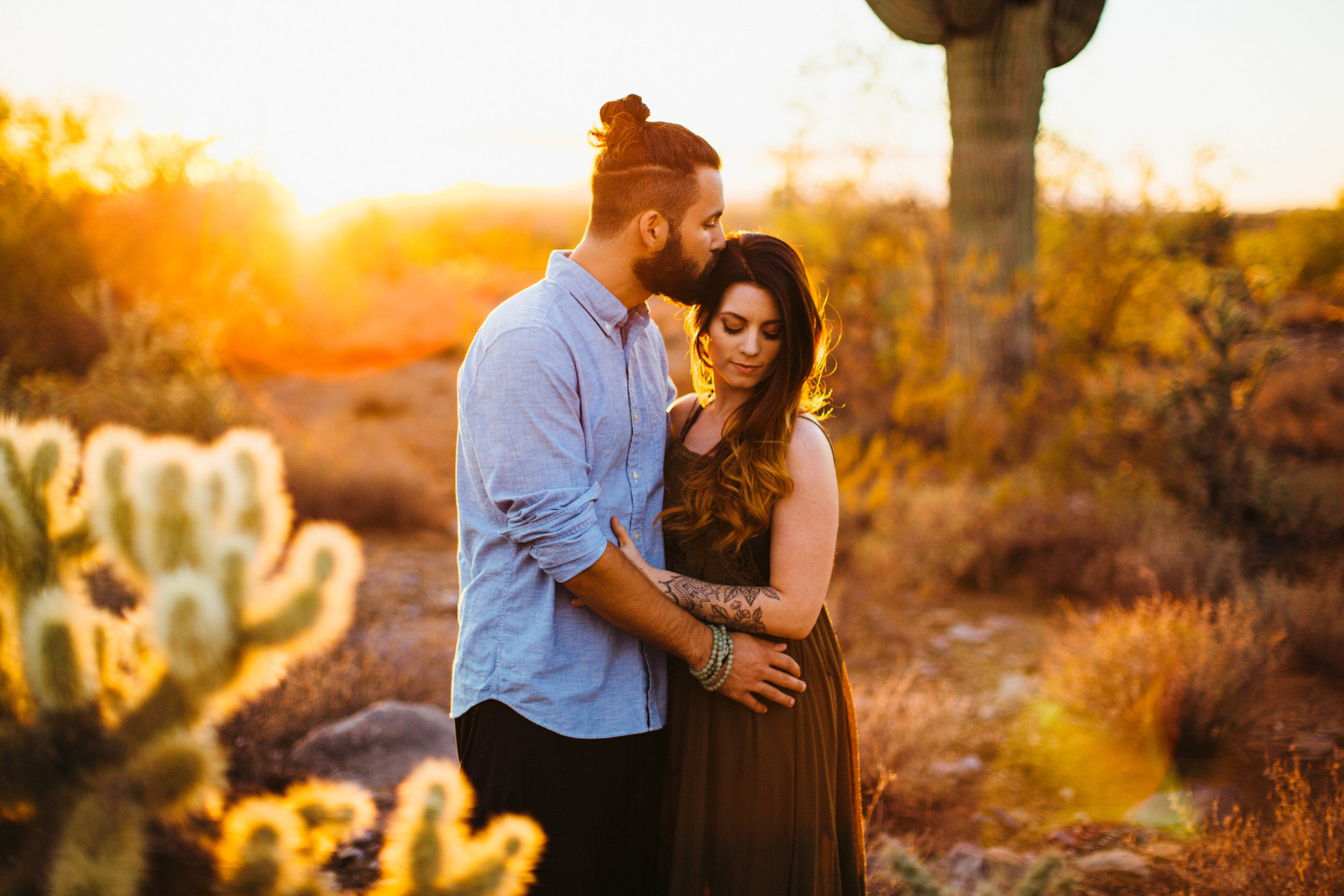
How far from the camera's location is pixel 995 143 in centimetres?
663

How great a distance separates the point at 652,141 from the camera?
1.99 m

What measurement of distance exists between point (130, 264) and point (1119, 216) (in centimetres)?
1277

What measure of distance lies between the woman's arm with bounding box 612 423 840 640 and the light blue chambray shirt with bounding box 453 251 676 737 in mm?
184

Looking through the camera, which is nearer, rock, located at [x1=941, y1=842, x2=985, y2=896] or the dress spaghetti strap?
the dress spaghetti strap

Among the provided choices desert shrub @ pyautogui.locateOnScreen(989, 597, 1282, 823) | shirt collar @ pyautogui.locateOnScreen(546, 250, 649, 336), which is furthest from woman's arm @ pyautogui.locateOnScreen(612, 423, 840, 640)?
desert shrub @ pyautogui.locateOnScreen(989, 597, 1282, 823)

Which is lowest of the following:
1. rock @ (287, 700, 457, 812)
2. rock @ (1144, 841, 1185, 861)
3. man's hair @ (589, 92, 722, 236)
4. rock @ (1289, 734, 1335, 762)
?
rock @ (1144, 841, 1185, 861)

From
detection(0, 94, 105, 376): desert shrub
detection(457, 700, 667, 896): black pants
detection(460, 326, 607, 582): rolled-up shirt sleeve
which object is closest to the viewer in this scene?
detection(460, 326, 607, 582): rolled-up shirt sleeve

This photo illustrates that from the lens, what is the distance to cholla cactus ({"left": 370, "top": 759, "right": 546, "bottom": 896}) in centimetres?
134

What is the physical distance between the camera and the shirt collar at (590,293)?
1979mm

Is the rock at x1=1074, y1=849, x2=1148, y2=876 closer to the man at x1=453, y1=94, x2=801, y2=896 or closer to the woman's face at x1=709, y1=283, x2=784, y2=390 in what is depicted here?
the man at x1=453, y1=94, x2=801, y2=896

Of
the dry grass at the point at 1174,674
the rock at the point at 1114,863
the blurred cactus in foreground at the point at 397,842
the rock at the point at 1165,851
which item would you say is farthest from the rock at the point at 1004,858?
the blurred cactus in foreground at the point at 397,842

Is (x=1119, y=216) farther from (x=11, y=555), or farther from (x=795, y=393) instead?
(x=11, y=555)

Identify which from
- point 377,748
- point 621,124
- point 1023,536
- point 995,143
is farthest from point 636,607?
point 995,143

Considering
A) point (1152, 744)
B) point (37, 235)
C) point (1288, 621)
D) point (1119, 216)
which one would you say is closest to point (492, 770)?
point (1152, 744)
